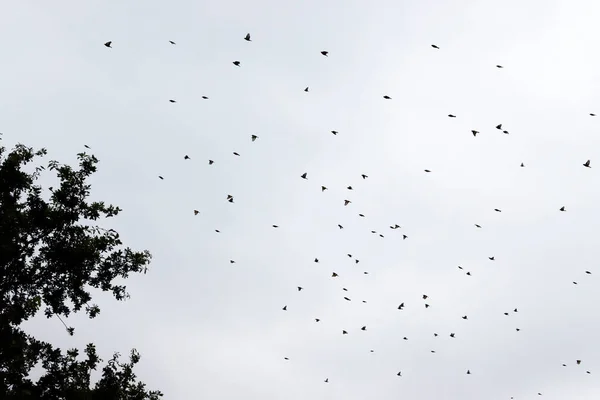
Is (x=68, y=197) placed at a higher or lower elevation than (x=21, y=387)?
higher

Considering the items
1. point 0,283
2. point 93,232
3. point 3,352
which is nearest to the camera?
point 3,352

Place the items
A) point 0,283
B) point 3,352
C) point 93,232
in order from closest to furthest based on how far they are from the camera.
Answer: point 3,352
point 0,283
point 93,232

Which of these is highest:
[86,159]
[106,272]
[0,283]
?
[86,159]

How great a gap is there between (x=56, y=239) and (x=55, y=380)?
191 inches

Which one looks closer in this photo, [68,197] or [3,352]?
[3,352]

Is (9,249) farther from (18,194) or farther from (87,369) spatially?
(87,369)

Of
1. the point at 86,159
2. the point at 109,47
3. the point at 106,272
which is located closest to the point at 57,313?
the point at 106,272

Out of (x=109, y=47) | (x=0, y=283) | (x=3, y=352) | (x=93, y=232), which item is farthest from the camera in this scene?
(x=109, y=47)

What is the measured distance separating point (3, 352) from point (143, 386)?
4891 mm

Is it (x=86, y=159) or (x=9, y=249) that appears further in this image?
(x=86, y=159)

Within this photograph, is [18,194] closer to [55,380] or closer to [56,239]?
[56,239]

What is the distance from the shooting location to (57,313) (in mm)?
22281

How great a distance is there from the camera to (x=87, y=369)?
21.2 m

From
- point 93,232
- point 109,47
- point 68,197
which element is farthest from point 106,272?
point 109,47
